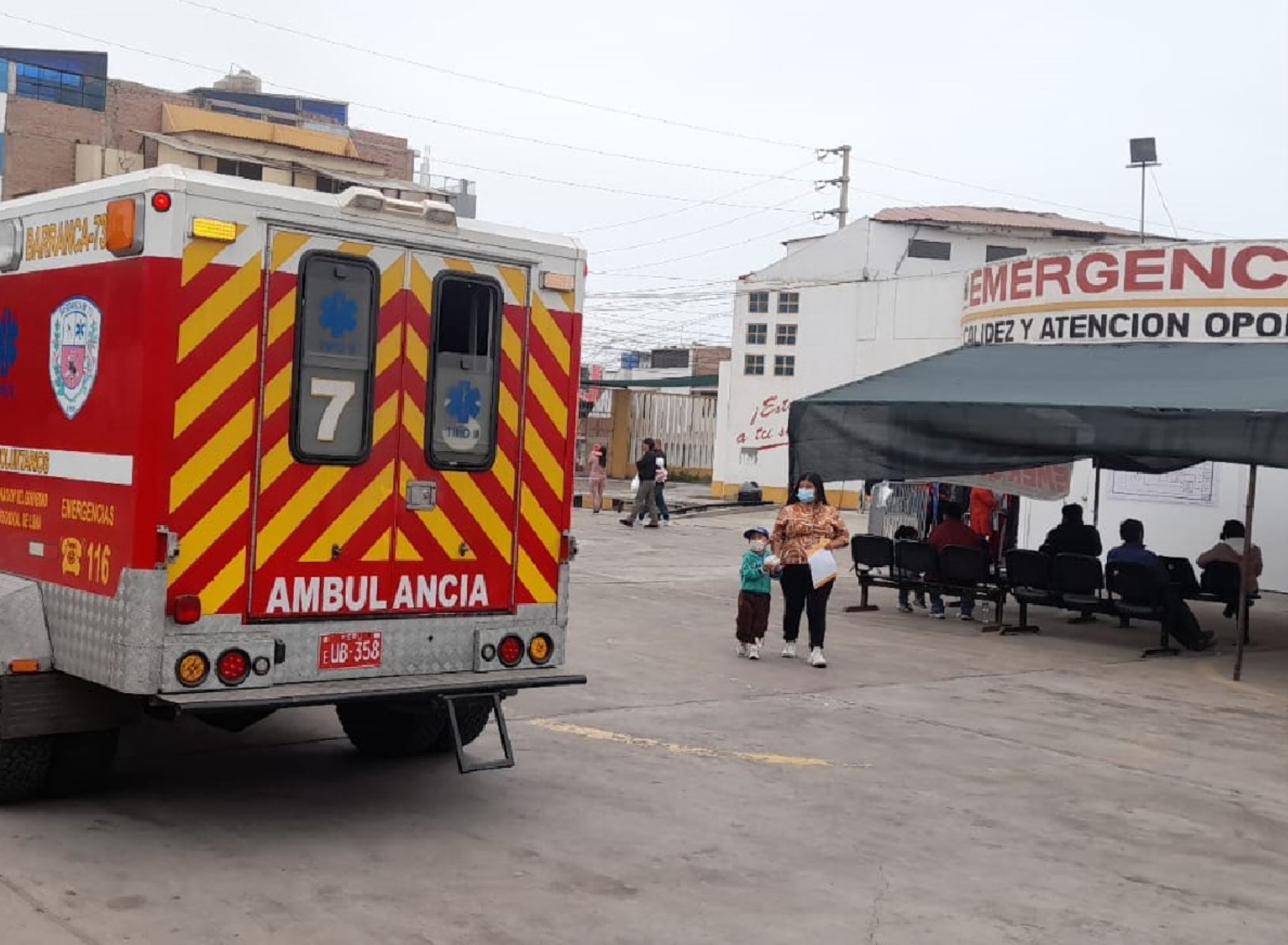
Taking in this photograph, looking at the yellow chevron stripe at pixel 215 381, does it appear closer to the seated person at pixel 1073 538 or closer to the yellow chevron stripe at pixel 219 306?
the yellow chevron stripe at pixel 219 306

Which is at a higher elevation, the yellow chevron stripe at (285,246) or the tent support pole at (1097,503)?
the yellow chevron stripe at (285,246)

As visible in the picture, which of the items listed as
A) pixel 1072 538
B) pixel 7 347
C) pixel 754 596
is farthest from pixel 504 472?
pixel 1072 538

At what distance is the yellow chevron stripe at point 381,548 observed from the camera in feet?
22.7

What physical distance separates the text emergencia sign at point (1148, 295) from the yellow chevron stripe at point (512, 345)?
11033 millimetres

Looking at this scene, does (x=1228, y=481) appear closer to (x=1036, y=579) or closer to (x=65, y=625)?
(x=1036, y=579)

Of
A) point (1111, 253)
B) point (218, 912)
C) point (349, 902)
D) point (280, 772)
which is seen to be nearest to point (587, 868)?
point (349, 902)

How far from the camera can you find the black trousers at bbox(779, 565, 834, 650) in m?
13.1

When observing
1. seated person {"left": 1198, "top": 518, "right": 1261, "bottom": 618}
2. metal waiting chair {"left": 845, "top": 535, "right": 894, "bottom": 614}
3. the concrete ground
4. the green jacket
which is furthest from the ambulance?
seated person {"left": 1198, "top": 518, "right": 1261, "bottom": 618}

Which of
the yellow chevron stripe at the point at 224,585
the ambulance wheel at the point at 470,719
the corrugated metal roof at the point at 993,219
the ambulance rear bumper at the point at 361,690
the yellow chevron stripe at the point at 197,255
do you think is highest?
the corrugated metal roof at the point at 993,219

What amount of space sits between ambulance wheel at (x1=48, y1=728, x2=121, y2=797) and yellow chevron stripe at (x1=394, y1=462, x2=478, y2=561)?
5.37ft

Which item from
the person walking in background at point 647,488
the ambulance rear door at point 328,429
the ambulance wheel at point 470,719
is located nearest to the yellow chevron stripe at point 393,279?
the ambulance rear door at point 328,429

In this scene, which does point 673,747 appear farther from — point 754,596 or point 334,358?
point 754,596

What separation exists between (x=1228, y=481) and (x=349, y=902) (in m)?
18.4

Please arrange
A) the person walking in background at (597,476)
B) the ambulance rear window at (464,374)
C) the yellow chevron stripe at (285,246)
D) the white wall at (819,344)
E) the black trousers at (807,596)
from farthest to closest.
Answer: the white wall at (819,344), the person walking in background at (597,476), the black trousers at (807,596), the ambulance rear window at (464,374), the yellow chevron stripe at (285,246)
